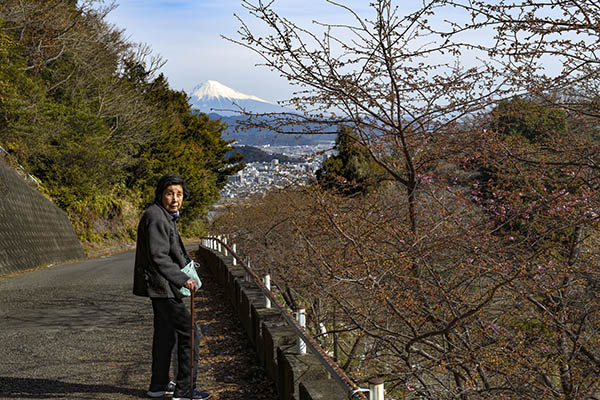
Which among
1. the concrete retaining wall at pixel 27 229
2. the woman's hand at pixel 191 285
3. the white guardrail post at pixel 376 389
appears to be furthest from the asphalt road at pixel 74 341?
the concrete retaining wall at pixel 27 229

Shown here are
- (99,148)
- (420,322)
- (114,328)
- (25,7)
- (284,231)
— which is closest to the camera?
(420,322)

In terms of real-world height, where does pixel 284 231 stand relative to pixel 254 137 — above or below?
below

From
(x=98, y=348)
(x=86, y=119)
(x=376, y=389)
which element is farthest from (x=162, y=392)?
(x=86, y=119)

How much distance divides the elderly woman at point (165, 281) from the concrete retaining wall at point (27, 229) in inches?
470

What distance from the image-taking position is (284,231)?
584 inches

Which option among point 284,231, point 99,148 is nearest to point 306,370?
point 284,231

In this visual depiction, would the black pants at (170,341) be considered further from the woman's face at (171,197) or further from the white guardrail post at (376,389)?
the white guardrail post at (376,389)

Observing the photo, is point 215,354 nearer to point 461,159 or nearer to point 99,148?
point 461,159

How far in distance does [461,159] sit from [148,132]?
3091cm

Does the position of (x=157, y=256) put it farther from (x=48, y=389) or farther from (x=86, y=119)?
(x=86, y=119)

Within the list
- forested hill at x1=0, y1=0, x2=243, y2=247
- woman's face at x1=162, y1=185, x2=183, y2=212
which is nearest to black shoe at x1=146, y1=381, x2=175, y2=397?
woman's face at x1=162, y1=185, x2=183, y2=212

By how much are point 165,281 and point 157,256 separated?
0.71 feet

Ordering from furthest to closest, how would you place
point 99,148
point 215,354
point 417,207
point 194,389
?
point 99,148
point 417,207
point 215,354
point 194,389

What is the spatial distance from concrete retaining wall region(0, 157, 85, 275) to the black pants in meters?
11.9
